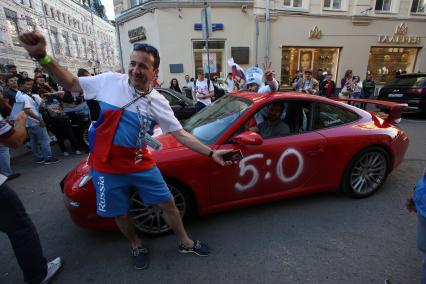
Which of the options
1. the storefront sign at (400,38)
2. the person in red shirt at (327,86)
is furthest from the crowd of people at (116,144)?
the storefront sign at (400,38)

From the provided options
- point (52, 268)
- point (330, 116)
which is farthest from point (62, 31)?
point (330, 116)

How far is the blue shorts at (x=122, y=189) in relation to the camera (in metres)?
2.00

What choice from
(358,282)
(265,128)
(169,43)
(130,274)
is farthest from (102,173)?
(169,43)

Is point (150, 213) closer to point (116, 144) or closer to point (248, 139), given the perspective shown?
point (116, 144)

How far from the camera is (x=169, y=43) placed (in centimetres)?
1210

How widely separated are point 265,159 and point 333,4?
45.8ft

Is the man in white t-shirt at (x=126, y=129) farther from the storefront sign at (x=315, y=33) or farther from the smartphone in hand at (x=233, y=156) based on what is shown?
the storefront sign at (x=315, y=33)

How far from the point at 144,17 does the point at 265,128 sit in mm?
11757

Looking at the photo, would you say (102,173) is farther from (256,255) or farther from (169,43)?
(169,43)

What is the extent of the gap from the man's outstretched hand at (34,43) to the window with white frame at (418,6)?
18.3m

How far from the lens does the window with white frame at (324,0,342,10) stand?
13258 millimetres

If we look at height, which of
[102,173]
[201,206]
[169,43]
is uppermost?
[169,43]

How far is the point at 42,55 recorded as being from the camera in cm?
160

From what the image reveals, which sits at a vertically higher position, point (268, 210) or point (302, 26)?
point (302, 26)
